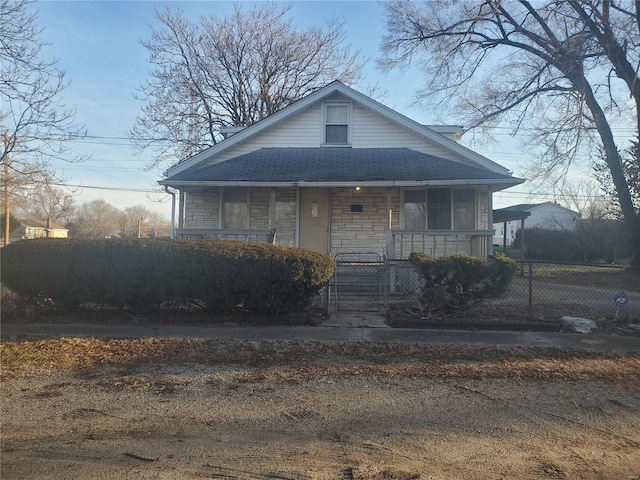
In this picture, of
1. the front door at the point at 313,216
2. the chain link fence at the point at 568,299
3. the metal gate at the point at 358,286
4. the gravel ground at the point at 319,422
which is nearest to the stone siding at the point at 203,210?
the front door at the point at 313,216

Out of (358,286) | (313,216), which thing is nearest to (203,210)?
(313,216)

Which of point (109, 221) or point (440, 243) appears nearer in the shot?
point (440, 243)

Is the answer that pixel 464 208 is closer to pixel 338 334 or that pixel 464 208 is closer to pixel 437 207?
pixel 437 207

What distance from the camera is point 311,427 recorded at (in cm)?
394

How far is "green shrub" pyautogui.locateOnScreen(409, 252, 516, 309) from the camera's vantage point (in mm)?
7926

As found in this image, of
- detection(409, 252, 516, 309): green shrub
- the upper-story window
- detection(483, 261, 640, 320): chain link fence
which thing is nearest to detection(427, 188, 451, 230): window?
detection(483, 261, 640, 320): chain link fence

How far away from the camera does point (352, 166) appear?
13.3 meters

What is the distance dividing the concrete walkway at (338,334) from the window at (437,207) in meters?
6.89

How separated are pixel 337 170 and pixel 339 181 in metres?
0.98

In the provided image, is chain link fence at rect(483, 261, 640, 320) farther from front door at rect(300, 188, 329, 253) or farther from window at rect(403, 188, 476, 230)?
front door at rect(300, 188, 329, 253)

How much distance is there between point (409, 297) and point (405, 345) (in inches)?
159

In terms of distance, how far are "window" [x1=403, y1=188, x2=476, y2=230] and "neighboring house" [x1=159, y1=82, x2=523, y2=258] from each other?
3cm

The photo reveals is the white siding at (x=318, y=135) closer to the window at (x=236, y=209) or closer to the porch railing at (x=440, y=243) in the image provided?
the window at (x=236, y=209)

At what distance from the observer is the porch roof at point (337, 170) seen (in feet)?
39.8
